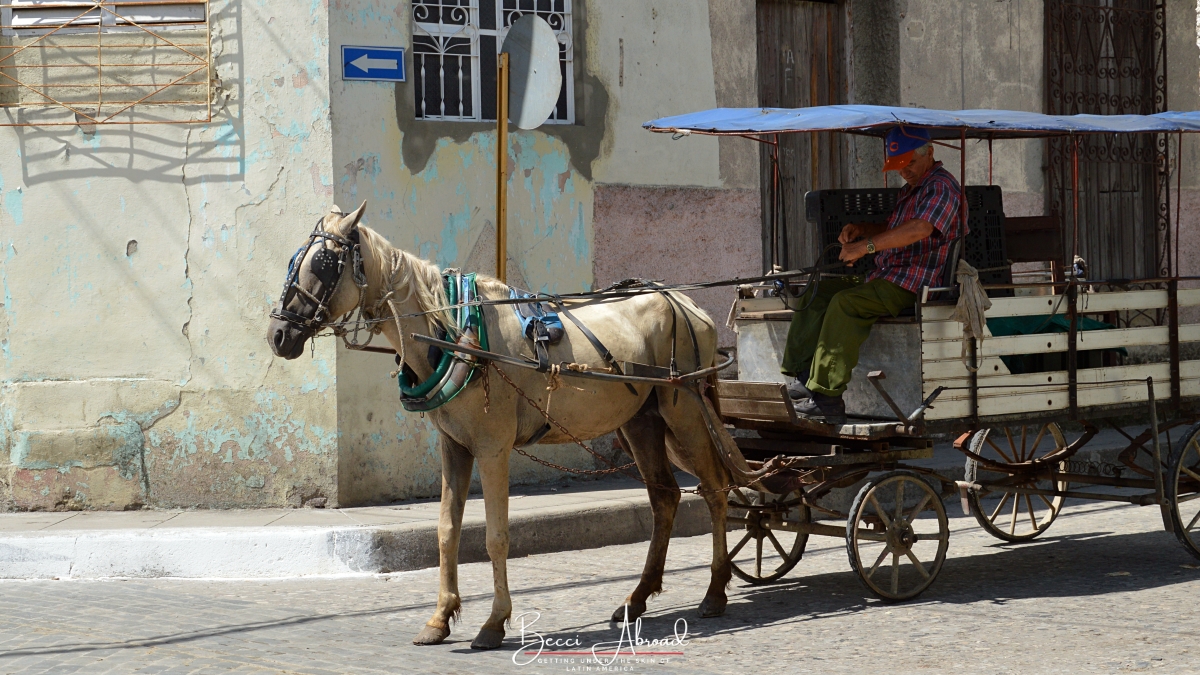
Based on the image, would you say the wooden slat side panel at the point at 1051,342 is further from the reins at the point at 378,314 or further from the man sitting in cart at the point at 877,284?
the reins at the point at 378,314

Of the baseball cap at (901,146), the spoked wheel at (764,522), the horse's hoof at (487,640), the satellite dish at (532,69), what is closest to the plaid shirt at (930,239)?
the baseball cap at (901,146)

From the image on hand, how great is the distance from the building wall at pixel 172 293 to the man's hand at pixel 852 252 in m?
3.75

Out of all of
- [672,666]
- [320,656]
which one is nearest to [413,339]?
[320,656]

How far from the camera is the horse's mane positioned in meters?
5.86

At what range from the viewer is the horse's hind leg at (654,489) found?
6484 mm

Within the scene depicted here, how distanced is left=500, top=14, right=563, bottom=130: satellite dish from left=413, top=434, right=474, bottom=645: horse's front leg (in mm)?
2261

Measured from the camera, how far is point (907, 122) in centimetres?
631

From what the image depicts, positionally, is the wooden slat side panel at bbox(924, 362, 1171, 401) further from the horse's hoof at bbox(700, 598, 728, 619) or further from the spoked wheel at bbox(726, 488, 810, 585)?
the horse's hoof at bbox(700, 598, 728, 619)

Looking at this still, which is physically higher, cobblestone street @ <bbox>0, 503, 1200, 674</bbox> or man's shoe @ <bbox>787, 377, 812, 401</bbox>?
man's shoe @ <bbox>787, 377, 812, 401</bbox>

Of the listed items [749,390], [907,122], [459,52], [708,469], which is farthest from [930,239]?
[459,52]

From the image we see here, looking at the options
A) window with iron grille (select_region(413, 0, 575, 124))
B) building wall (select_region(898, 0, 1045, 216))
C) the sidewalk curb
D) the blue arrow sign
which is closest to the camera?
the sidewalk curb

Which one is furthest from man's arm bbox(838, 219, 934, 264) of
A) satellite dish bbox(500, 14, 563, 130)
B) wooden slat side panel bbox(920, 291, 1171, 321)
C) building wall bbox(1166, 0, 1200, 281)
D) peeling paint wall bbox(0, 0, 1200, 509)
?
building wall bbox(1166, 0, 1200, 281)

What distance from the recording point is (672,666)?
5.52m

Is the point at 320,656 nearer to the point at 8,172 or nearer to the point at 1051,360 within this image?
the point at 1051,360
